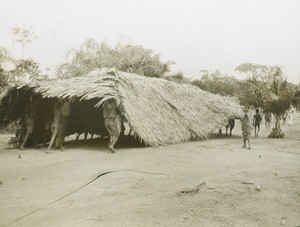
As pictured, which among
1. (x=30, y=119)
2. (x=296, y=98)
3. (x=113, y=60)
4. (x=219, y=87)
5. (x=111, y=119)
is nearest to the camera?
(x=111, y=119)

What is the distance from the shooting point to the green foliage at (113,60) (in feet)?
86.2

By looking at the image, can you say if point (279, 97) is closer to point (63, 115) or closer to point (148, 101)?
point (148, 101)

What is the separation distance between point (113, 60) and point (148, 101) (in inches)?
547

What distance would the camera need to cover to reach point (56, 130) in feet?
40.7

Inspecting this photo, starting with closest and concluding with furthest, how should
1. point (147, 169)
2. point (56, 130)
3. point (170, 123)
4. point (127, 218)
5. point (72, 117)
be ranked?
point (127, 218), point (147, 169), point (56, 130), point (170, 123), point (72, 117)

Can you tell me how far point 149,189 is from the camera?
22.7 ft

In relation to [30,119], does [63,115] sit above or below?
above

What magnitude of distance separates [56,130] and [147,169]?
4.64 m

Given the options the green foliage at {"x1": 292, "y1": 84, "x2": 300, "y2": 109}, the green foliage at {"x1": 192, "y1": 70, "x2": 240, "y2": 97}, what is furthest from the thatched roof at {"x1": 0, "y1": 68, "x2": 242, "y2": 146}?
the green foliage at {"x1": 192, "y1": 70, "x2": 240, "y2": 97}

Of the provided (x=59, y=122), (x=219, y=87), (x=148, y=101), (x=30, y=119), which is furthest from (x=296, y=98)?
(x=219, y=87)

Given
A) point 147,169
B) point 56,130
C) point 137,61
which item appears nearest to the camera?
point 147,169

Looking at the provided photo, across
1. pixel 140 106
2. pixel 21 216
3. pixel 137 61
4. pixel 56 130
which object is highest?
pixel 137 61

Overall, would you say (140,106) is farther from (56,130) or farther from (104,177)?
(104,177)

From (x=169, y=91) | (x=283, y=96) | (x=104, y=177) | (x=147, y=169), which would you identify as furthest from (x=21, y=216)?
(x=283, y=96)
